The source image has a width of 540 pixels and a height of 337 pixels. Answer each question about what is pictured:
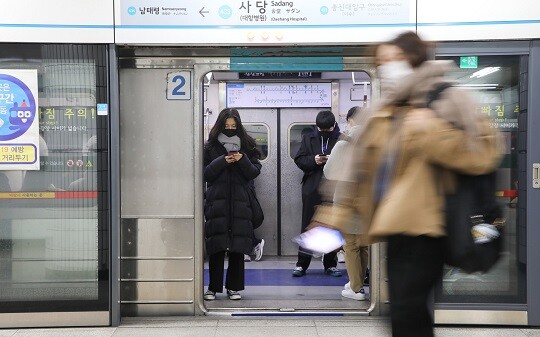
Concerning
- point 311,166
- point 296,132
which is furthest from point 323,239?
point 296,132

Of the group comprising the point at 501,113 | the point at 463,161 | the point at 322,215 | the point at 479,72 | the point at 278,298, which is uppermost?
the point at 479,72

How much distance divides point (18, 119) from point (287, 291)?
2.98 m

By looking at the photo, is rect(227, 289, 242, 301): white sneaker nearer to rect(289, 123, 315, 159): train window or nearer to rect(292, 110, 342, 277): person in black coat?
rect(292, 110, 342, 277): person in black coat

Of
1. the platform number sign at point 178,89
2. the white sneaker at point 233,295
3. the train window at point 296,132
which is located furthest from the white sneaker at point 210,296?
the train window at point 296,132

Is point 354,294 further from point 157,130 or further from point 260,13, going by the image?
point 260,13

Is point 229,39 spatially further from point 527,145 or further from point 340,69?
point 527,145

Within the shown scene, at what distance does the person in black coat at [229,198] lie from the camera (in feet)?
19.1

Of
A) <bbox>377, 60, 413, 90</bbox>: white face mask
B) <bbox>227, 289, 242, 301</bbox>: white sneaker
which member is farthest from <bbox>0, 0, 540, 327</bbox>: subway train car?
<bbox>377, 60, 413, 90</bbox>: white face mask

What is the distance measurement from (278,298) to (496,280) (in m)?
1.97

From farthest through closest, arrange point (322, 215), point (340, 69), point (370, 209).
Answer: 1. point (340, 69)
2. point (322, 215)
3. point (370, 209)

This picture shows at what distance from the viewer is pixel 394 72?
2.62m

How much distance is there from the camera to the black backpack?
2.41 metres

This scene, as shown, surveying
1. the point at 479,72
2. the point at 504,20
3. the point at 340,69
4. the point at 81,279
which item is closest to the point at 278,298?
the point at 81,279

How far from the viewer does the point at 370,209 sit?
103 inches
